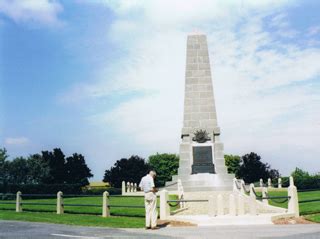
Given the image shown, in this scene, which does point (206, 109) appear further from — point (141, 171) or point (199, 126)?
point (141, 171)

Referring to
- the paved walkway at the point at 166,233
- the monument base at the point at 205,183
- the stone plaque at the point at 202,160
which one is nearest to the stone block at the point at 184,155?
the stone plaque at the point at 202,160

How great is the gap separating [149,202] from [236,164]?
71.9 metres

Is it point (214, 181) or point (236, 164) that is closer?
point (214, 181)

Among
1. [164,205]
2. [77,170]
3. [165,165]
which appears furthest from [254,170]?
[164,205]

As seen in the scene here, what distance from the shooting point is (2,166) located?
56.6 m

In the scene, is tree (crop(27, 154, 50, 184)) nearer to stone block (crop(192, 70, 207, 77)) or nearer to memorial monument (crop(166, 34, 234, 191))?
memorial monument (crop(166, 34, 234, 191))

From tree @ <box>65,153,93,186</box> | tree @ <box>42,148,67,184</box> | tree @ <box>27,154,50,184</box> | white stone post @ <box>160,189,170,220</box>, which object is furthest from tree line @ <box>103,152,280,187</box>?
white stone post @ <box>160,189,170,220</box>

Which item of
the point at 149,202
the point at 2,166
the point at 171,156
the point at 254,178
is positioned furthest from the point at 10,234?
the point at 171,156

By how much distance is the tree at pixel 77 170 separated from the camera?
2798 inches

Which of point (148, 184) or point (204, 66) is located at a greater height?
point (204, 66)

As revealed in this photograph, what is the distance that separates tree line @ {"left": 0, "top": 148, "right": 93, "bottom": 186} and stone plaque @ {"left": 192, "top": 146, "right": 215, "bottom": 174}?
18.7 meters

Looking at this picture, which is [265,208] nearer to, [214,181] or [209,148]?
[214,181]

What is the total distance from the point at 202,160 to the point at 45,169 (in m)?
34.3

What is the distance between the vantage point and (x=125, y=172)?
7031cm
